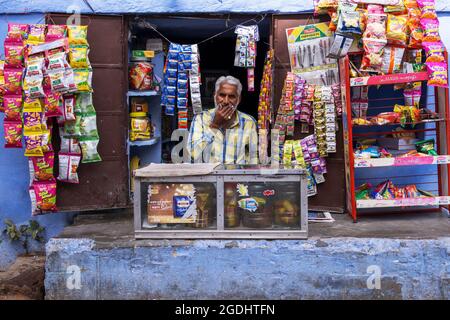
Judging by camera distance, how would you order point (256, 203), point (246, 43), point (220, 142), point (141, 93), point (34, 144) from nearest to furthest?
point (256, 203) → point (34, 144) → point (220, 142) → point (246, 43) → point (141, 93)

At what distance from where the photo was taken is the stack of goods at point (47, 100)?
4.14 meters

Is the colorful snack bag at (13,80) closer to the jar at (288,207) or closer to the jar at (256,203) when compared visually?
the jar at (256,203)

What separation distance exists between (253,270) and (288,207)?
57 cm

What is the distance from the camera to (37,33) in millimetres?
4215

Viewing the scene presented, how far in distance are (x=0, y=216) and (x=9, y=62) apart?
1554mm

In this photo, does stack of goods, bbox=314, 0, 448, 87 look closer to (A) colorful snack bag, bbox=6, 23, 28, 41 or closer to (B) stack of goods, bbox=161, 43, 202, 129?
(B) stack of goods, bbox=161, 43, 202, 129

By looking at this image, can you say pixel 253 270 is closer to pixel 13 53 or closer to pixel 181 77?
pixel 181 77

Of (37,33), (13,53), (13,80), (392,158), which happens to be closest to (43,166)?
(13,80)

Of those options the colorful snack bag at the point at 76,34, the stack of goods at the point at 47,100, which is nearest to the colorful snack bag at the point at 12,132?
the stack of goods at the point at 47,100

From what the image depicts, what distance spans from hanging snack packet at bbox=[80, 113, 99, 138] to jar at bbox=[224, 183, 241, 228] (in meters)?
1.58

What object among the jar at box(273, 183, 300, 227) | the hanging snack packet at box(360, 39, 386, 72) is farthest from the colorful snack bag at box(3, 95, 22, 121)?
the hanging snack packet at box(360, 39, 386, 72)

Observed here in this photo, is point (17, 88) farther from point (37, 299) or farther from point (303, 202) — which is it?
point (303, 202)

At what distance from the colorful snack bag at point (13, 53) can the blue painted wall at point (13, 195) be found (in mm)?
546

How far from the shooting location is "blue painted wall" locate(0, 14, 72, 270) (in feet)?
15.4
